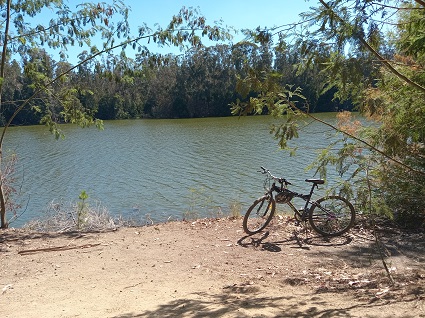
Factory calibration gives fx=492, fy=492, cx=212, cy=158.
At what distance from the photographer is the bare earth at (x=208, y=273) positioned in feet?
14.9

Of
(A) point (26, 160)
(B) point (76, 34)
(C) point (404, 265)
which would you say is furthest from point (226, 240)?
(A) point (26, 160)

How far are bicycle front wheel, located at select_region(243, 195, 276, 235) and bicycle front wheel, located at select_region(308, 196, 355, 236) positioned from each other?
0.65 metres

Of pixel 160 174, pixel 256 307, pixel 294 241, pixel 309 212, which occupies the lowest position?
pixel 160 174

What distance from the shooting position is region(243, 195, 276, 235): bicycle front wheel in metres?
7.72

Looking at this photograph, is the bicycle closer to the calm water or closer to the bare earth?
the bare earth

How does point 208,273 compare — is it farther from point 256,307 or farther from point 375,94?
point 375,94

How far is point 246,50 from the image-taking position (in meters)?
5.48

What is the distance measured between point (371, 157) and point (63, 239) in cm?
547

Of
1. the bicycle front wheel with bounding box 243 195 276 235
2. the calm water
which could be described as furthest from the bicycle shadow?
the calm water

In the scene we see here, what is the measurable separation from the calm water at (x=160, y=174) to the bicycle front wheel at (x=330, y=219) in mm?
1405

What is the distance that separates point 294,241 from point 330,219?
0.76 m

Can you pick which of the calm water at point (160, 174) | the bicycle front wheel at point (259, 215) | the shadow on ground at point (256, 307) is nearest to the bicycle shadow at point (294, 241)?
the bicycle front wheel at point (259, 215)

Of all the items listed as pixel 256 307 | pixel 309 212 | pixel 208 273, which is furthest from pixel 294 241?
pixel 256 307

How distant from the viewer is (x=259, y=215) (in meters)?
8.24
